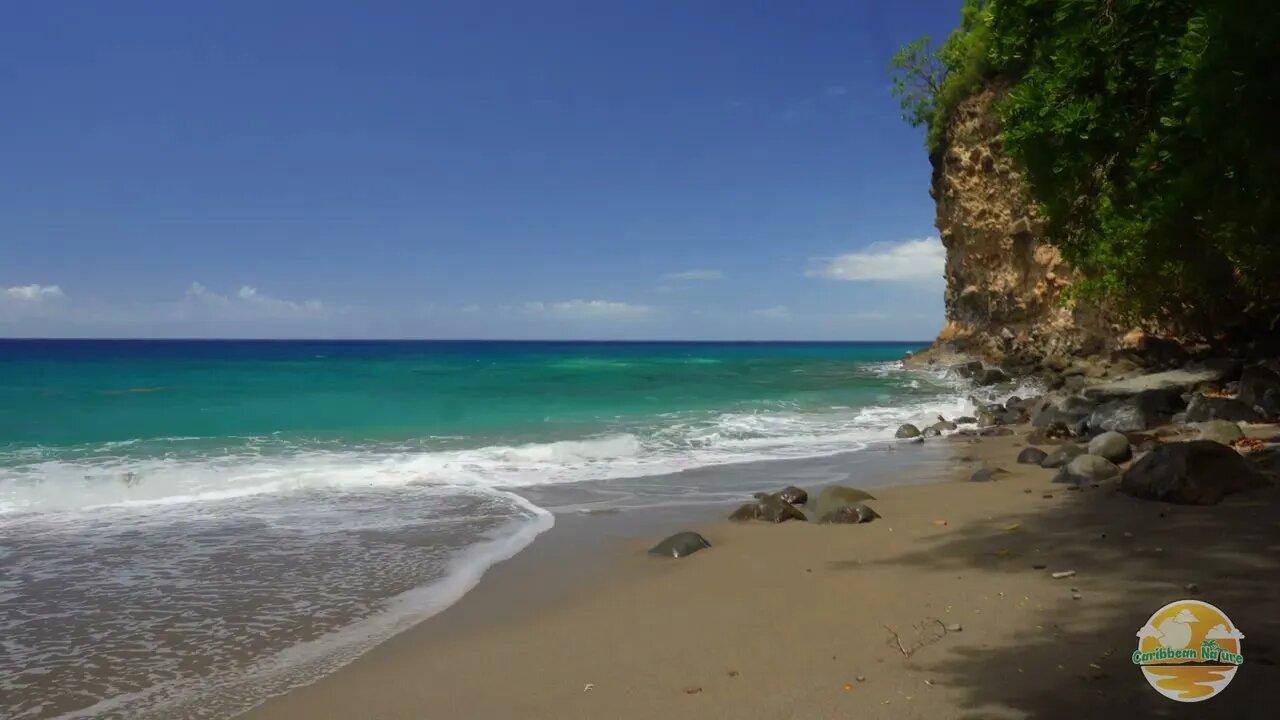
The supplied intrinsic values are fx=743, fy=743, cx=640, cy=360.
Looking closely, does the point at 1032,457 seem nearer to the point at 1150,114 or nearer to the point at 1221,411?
the point at 1221,411

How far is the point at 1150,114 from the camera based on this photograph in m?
6.34

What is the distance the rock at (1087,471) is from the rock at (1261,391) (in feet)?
22.3

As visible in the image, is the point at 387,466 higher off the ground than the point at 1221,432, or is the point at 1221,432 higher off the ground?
the point at 1221,432

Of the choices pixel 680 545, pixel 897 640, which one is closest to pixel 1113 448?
pixel 680 545

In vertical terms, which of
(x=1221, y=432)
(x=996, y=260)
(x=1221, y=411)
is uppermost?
(x=996, y=260)

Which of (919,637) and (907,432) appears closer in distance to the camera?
(919,637)

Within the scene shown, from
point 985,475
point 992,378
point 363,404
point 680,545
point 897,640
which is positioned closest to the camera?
point 897,640

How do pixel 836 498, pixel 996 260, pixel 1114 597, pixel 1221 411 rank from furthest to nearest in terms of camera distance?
1. pixel 996 260
2. pixel 1221 411
3. pixel 836 498
4. pixel 1114 597

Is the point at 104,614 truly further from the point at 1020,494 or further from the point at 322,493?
the point at 1020,494

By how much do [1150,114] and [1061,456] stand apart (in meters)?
→ 6.32

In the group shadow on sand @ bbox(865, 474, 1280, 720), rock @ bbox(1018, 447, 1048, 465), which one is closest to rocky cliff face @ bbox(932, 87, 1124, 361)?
rock @ bbox(1018, 447, 1048, 465)

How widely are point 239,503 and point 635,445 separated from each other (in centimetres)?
818

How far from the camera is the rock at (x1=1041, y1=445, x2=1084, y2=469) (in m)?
10.9

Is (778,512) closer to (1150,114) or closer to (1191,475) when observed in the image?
(1191,475)
